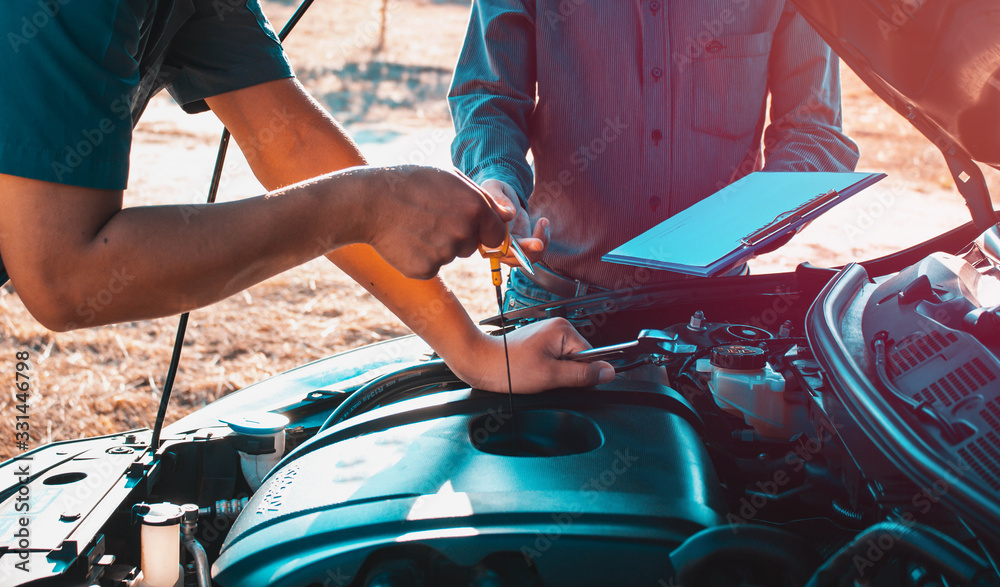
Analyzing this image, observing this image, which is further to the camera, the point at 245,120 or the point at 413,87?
the point at 413,87

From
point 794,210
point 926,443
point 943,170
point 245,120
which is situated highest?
point 245,120

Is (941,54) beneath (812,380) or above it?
above

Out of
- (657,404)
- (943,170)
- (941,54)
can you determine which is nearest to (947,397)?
(657,404)

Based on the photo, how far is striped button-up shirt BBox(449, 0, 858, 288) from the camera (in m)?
1.63

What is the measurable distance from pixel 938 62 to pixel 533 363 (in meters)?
0.75

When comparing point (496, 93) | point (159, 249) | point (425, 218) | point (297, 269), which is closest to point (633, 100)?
point (496, 93)

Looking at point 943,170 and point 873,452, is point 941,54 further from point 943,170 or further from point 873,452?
point 943,170

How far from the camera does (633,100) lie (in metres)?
1.67

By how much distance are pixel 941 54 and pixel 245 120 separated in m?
1.06

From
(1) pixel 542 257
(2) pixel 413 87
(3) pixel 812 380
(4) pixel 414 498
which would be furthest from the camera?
(2) pixel 413 87

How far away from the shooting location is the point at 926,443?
791 mm

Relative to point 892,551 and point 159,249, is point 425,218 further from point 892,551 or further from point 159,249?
point 892,551

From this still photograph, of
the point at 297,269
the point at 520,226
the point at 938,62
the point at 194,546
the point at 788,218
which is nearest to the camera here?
the point at 194,546

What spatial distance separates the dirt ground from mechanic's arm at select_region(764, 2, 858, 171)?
236 centimetres
